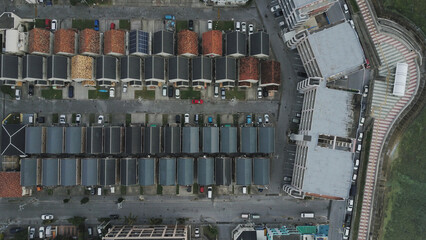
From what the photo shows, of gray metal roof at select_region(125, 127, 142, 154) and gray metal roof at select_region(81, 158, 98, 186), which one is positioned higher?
gray metal roof at select_region(125, 127, 142, 154)

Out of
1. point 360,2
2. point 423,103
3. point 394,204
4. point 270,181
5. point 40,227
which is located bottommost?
point 40,227

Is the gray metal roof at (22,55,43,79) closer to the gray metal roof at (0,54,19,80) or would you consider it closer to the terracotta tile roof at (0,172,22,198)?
the gray metal roof at (0,54,19,80)

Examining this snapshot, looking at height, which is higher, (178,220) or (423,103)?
(423,103)

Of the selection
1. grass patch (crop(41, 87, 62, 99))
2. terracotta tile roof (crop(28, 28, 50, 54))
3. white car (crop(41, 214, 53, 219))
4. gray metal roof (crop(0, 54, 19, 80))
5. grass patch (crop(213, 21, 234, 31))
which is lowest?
white car (crop(41, 214, 53, 219))

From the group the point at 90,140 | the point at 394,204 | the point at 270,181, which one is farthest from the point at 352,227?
the point at 90,140

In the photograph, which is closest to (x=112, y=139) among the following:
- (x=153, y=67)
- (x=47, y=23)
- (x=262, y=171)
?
(x=153, y=67)

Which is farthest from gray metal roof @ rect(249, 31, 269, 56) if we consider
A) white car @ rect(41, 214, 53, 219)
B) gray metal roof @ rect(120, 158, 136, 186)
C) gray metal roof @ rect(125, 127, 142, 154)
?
white car @ rect(41, 214, 53, 219)

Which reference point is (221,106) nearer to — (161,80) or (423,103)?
(161,80)
